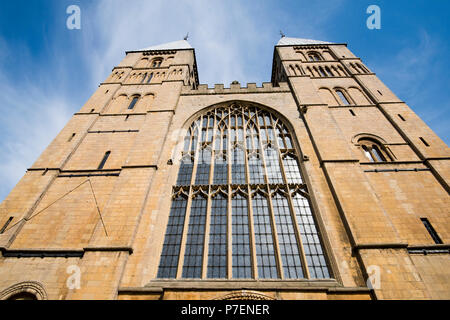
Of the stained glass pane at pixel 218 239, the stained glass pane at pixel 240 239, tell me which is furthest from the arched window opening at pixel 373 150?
the stained glass pane at pixel 218 239

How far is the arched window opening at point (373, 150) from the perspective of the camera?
11.0 m

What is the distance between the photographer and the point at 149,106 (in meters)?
14.8

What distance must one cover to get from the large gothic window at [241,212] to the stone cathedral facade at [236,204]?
54mm

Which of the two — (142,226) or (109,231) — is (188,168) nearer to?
(142,226)

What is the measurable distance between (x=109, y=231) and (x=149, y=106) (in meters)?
9.36

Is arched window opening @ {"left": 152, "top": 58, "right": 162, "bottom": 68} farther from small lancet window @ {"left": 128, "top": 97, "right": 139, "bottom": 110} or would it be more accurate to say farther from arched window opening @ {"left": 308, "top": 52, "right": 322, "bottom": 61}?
arched window opening @ {"left": 308, "top": 52, "right": 322, "bottom": 61}

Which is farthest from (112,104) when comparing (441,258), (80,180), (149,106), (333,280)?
(441,258)

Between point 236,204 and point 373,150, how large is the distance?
762 cm

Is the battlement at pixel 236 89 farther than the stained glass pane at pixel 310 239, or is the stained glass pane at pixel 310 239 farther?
the battlement at pixel 236 89

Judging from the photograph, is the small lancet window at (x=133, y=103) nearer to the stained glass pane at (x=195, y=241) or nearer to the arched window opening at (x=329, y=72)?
the stained glass pane at (x=195, y=241)

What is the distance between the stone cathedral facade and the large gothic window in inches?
2.1

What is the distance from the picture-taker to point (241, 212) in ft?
29.6

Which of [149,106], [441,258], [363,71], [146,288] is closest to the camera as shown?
[146,288]

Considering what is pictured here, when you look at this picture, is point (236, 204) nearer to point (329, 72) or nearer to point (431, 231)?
point (431, 231)
